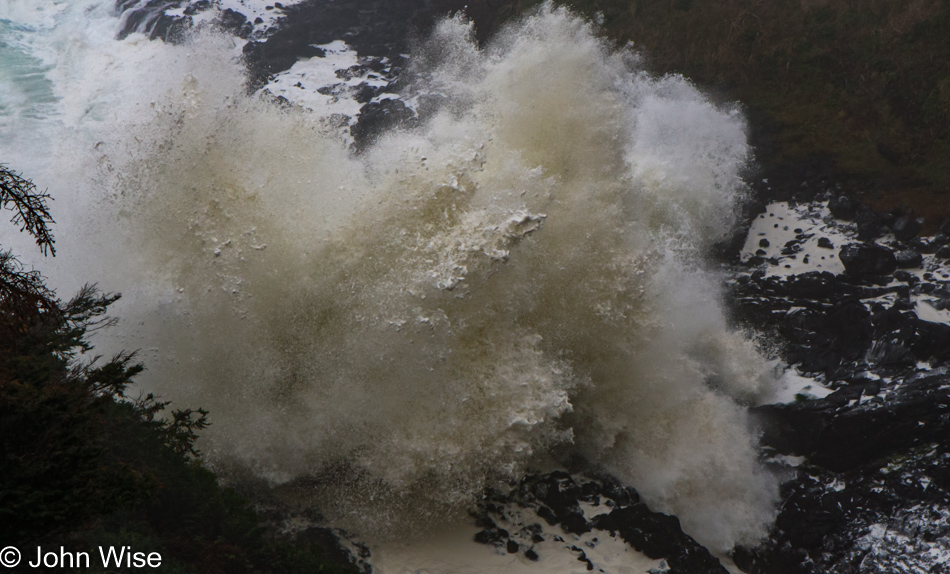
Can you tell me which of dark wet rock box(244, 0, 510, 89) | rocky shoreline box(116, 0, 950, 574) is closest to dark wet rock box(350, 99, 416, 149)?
rocky shoreline box(116, 0, 950, 574)

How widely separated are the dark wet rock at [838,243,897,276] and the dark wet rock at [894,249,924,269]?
13 centimetres

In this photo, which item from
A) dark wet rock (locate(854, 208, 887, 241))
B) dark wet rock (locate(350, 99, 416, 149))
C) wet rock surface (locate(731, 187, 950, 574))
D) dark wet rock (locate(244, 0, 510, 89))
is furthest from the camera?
dark wet rock (locate(244, 0, 510, 89))

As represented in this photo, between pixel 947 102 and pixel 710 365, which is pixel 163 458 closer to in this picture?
pixel 710 365

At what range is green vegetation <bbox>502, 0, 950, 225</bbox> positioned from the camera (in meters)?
20.2

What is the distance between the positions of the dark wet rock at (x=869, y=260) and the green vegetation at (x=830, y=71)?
1838 millimetres

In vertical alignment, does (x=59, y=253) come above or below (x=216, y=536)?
above

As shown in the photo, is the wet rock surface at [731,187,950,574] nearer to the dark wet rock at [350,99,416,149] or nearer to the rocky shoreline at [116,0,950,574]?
the rocky shoreline at [116,0,950,574]

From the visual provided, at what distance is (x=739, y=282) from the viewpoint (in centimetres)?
1873

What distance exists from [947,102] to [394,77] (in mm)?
18290

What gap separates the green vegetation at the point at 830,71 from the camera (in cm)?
2019

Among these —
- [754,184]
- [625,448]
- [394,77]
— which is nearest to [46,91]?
[394,77]

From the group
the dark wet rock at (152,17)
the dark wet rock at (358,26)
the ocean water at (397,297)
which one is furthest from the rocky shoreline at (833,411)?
the dark wet rock at (152,17)

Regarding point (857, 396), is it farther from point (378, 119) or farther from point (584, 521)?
point (378, 119)

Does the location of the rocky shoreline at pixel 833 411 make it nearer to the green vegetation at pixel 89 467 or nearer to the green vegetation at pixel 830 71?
the green vegetation at pixel 830 71
